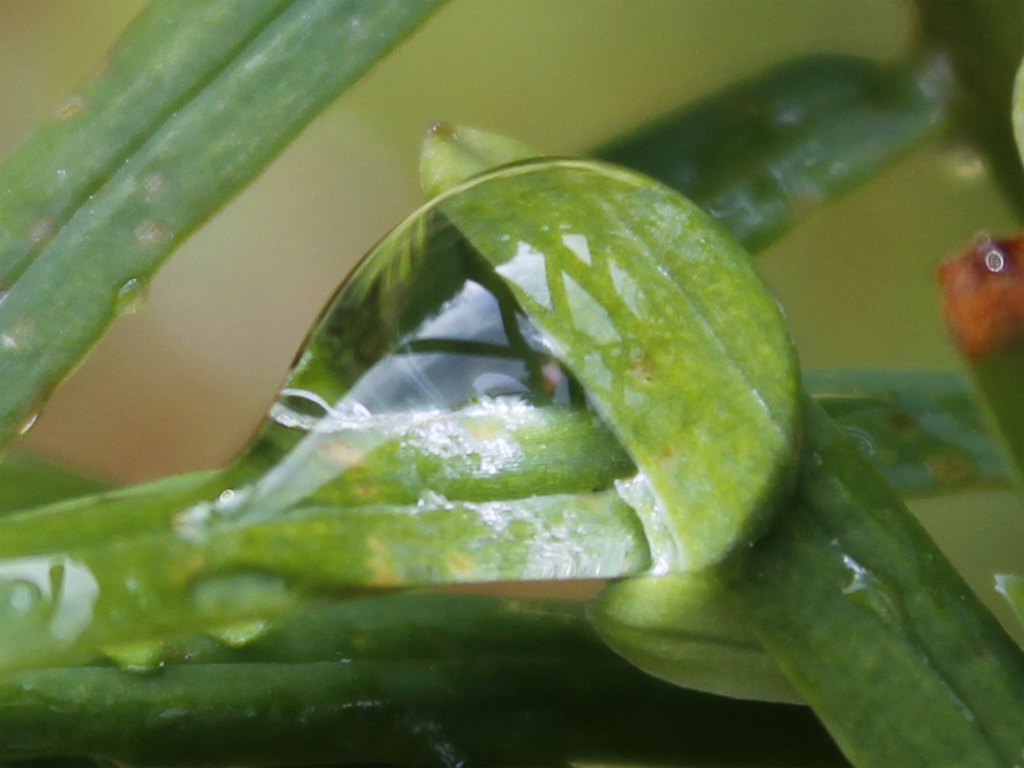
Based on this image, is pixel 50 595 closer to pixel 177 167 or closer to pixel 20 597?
pixel 20 597

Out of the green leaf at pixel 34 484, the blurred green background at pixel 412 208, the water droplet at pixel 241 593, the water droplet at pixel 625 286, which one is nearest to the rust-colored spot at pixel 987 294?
the water droplet at pixel 625 286

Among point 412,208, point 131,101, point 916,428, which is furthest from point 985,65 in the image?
point 412,208

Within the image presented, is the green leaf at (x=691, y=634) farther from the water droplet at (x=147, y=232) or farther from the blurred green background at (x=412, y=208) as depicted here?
the blurred green background at (x=412, y=208)

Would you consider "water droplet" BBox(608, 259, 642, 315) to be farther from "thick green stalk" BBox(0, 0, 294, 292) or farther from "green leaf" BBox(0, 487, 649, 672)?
"thick green stalk" BBox(0, 0, 294, 292)

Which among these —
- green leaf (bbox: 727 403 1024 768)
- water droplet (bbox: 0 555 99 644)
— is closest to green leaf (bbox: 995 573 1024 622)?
green leaf (bbox: 727 403 1024 768)

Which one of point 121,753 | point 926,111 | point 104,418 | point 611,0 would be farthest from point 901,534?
point 104,418

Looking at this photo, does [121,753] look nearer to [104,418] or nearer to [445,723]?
[445,723]
